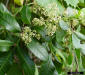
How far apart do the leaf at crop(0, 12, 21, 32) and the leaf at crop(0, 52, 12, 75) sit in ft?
0.35

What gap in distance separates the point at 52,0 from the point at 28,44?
0.61ft

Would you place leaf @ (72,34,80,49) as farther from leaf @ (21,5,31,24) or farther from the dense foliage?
leaf @ (21,5,31,24)

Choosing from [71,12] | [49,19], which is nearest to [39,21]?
[49,19]

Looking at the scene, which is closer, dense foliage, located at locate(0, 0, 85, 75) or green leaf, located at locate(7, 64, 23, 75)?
dense foliage, located at locate(0, 0, 85, 75)

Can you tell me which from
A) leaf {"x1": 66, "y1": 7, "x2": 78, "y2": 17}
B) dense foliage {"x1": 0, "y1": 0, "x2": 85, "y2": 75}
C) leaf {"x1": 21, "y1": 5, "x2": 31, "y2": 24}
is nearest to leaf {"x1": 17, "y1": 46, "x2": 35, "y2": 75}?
dense foliage {"x1": 0, "y1": 0, "x2": 85, "y2": 75}

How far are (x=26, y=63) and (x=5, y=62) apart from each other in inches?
3.3

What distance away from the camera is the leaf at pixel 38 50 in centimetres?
78

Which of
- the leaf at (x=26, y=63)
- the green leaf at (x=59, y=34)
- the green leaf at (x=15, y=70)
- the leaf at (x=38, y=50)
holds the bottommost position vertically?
the green leaf at (x=15, y=70)

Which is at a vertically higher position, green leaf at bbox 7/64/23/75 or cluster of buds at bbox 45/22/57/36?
cluster of buds at bbox 45/22/57/36

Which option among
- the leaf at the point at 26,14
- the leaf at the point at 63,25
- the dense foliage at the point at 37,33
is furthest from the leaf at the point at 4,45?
the leaf at the point at 63,25

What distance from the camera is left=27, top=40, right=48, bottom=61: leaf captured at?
776 millimetres

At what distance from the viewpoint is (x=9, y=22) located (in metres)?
0.79

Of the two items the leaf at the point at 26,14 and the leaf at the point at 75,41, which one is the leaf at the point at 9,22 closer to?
the leaf at the point at 26,14

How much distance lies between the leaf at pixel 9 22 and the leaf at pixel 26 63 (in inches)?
3.1
